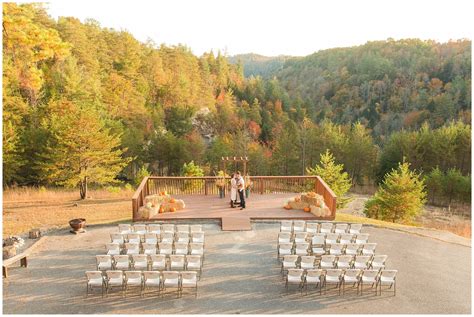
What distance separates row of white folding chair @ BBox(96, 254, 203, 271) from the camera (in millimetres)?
12961

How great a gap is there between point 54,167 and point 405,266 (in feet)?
76.2

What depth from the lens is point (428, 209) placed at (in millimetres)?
49969

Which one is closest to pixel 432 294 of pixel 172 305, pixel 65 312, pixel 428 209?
pixel 172 305

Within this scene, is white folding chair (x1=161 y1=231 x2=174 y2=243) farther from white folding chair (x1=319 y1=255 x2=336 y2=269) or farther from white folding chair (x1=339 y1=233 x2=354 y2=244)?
white folding chair (x1=339 y1=233 x2=354 y2=244)

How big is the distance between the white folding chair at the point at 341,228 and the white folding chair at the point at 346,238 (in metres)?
1.49

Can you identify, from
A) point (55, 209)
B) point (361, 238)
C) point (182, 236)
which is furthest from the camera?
point (55, 209)

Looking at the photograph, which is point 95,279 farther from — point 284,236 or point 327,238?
point 327,238

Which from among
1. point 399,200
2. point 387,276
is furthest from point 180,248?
point 399,200

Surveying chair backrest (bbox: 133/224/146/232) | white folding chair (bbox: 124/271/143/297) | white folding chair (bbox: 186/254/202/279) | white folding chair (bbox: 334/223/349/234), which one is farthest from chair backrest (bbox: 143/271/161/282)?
white folding chair (bbox: 334/223/349/234)

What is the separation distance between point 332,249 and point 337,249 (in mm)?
180

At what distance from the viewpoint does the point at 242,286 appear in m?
12.7

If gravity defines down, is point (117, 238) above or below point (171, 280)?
above

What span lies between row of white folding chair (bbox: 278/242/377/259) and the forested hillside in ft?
33.4

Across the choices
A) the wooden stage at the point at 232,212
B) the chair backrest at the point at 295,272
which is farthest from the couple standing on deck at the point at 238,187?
the chair backrest at the point at 295,272
